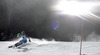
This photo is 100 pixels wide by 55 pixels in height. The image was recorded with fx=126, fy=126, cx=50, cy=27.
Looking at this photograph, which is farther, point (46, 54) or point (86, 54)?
point (46, 54)

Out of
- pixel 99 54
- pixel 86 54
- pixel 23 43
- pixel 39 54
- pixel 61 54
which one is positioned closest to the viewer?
pixel 99 54

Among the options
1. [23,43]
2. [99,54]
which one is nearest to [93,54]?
[99,54]

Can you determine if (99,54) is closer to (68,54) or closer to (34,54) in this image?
(68,54)

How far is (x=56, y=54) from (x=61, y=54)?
0.31 metres

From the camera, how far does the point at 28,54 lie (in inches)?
315

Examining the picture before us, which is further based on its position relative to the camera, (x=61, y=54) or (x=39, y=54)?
(x=39, y=54)

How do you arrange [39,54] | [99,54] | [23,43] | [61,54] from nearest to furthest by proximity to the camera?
1. [99,54]
2. [61,54]
3. [39,54]
4. [23,43]

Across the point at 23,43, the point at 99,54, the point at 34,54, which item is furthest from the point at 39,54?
the point at 23,43

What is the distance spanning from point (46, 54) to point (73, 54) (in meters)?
A: 1.69

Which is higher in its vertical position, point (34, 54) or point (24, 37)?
point (24, 37)

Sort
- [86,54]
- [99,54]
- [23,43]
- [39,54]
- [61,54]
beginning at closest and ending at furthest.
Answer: [99,54], [86,54], [61,54], [39,54], [23,43]

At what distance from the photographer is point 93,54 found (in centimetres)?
649

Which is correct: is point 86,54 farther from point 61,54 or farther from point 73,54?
point 61,54

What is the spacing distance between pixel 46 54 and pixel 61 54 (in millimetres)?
993
